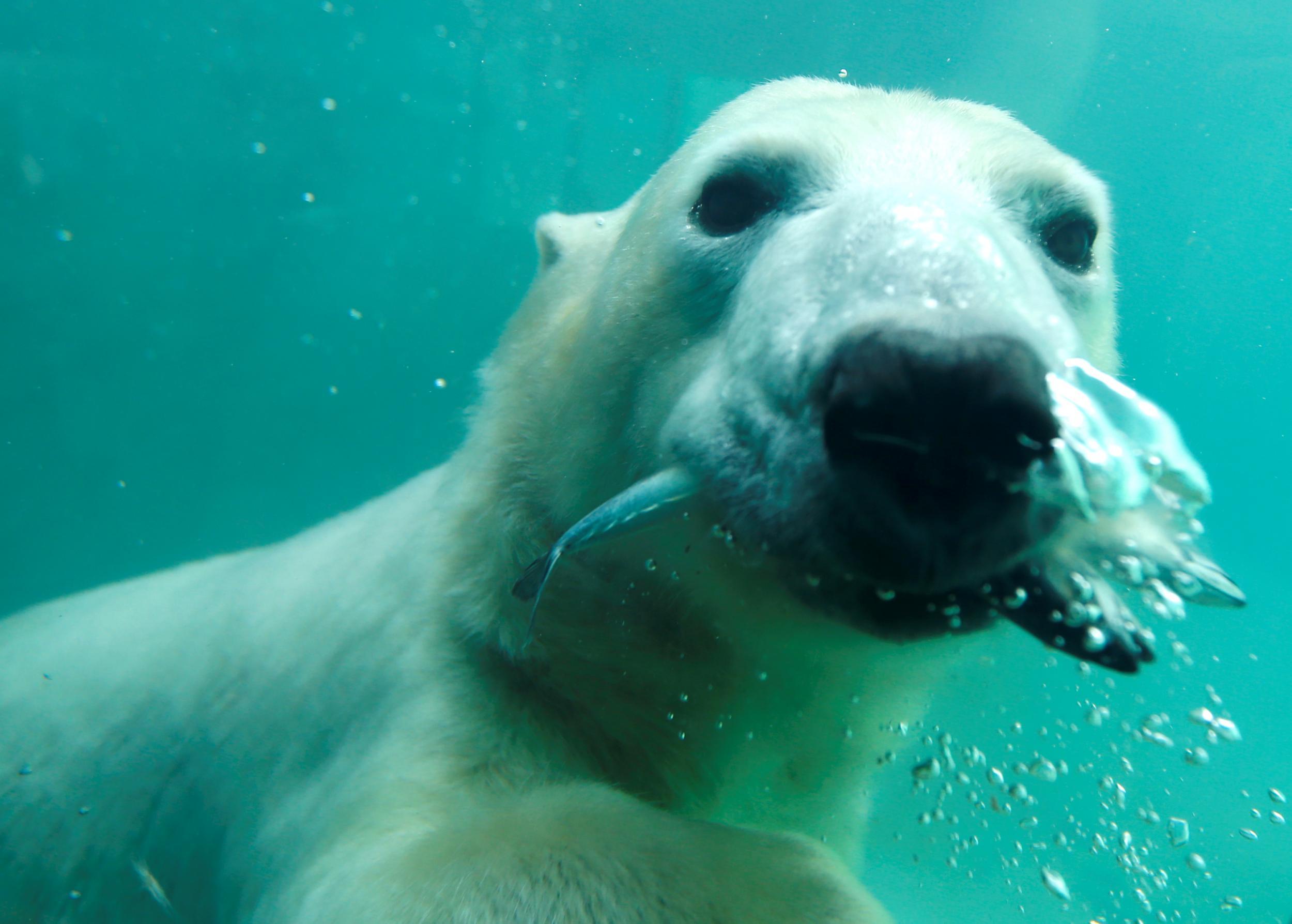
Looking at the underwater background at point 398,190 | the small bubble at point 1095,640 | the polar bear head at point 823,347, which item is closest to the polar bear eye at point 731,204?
the polar bear head at point 823,347

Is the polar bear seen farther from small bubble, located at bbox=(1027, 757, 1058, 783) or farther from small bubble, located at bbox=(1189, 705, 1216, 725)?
small bubble, located at bbox=(1189, 705, 1216, 725)

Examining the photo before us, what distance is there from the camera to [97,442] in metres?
10.3

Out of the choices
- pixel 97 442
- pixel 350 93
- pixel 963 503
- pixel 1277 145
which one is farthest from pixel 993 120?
pixel 1277 145

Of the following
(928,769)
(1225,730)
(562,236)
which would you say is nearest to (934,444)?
(928,769)

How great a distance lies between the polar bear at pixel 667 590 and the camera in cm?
85

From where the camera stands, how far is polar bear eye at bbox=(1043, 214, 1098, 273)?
57.1 inches

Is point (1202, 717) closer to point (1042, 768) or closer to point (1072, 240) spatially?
point (1042, 768)

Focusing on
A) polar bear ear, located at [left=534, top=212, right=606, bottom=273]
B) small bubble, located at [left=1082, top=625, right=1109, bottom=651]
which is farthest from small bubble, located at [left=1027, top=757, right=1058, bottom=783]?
polar bear ear, located at [left=534, top=212, right=606, bottom=273]

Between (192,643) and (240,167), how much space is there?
9515 mm

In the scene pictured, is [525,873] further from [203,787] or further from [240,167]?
[240,167]

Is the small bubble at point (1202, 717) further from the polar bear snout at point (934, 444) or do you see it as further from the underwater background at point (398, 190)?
the underwater background at point (398, 190)

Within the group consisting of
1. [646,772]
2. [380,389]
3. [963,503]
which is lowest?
[380,389]

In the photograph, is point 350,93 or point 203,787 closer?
point 203,787

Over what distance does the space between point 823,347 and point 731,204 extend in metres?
0.65
